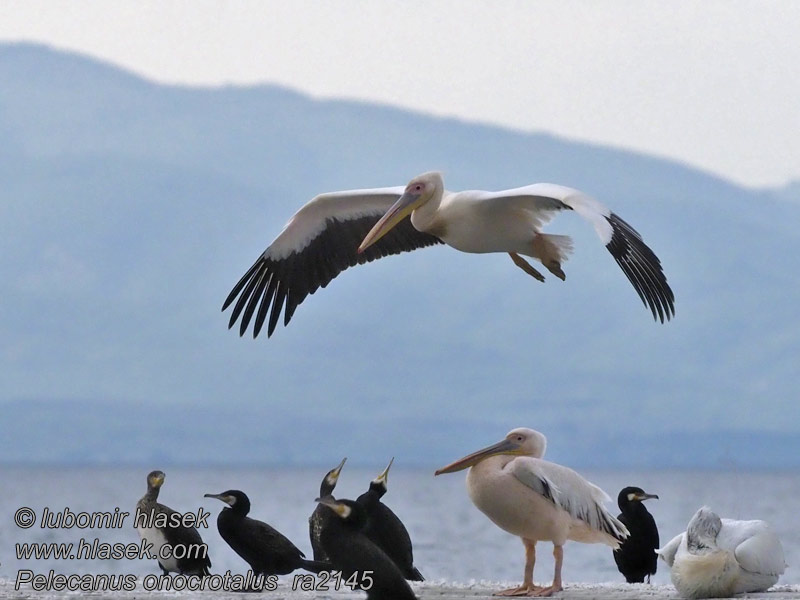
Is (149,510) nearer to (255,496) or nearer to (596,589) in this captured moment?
(596,589)

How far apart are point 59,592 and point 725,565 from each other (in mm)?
3179

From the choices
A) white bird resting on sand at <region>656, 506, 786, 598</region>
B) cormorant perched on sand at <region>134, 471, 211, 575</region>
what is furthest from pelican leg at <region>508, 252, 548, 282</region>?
cormorant perched on sand at <region>134, 471, 211, 575</region>

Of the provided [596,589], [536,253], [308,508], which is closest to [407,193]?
[536,253]

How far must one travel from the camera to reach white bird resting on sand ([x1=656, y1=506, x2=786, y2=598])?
638 centimetres

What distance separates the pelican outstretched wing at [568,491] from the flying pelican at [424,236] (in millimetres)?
1320

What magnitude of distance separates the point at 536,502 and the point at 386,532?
0.94m

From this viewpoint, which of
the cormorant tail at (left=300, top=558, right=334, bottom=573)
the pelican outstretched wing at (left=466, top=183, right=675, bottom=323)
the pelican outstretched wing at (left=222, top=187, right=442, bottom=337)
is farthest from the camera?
the pelican outstretched wing at (left=222, top=187, right=442, bottom=337)

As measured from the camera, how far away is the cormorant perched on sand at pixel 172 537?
723cm

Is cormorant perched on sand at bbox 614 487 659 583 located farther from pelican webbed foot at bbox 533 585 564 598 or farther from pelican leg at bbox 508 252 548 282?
pelican leg at bbox 508 252 548 282

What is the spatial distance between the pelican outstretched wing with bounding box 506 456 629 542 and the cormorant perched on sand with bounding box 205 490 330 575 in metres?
1.25

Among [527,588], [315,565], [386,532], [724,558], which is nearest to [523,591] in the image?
[527,588]

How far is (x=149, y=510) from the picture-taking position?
289 inches

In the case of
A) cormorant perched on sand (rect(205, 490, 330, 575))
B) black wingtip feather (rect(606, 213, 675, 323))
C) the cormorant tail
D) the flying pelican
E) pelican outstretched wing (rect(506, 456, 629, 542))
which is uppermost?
the flying pelican

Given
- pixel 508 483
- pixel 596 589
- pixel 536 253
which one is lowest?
pixel 596 589
